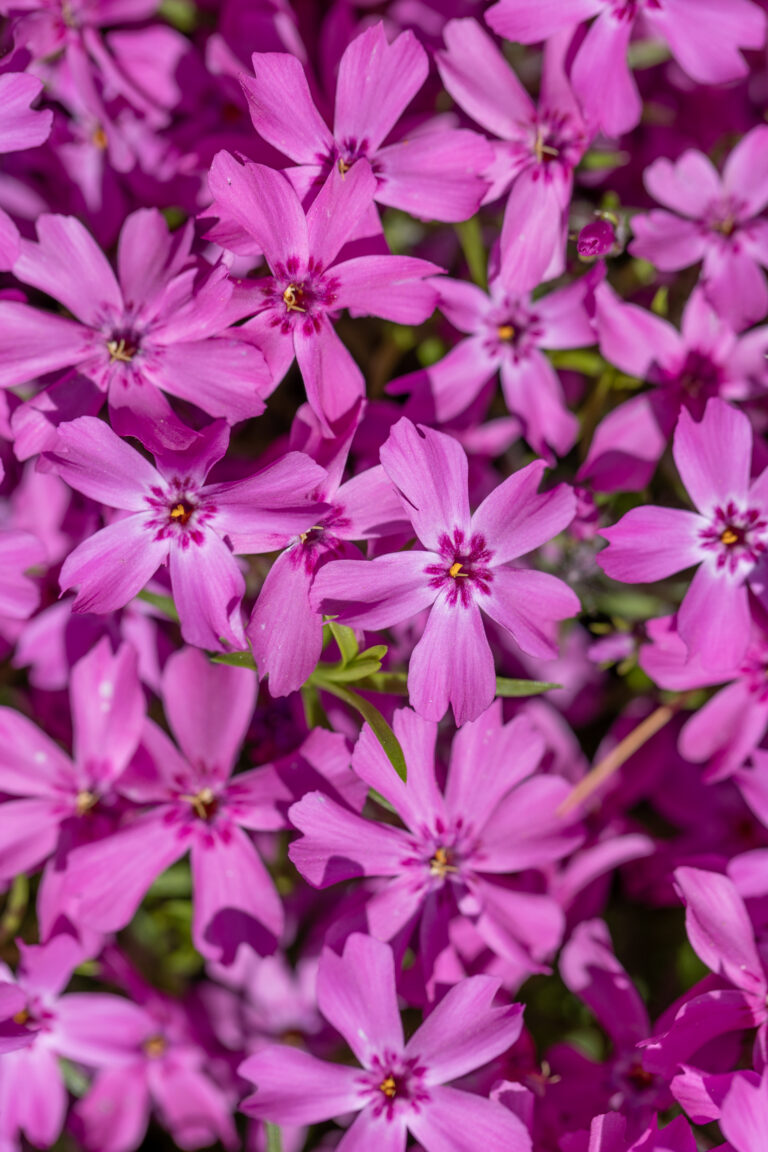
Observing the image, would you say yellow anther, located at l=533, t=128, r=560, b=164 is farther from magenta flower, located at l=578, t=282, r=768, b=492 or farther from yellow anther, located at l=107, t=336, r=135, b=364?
yellow anther, located at l=107, t=336, r=135, b=364

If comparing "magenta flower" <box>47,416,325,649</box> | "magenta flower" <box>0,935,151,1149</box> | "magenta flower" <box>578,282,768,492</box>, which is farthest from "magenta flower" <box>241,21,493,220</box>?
"magenta flower" <box>0,935,151,1149</box>

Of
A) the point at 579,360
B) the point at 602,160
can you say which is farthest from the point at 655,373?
the point at 602,160

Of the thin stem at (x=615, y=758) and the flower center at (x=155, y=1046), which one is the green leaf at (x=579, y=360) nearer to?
the thin stem at (x=615, y=758)

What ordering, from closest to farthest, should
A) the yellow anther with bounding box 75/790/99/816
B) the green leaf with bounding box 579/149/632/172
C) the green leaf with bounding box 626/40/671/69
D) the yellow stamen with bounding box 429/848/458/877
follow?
the yellow stamen with bounding box 429/848/458/877
the yellow anther with bounding box 75/790/99/816
the green leaf with bounding box 579/149/632/172
the green leaf with bounding box 626/40/671/69

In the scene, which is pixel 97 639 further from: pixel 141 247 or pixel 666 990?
pixel 666 990

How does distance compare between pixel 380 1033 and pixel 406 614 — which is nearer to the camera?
pixel 406 614

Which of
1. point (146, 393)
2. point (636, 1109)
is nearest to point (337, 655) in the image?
point (146, 393)

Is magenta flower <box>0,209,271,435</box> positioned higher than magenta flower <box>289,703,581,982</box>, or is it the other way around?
magenta flower <box>0,209,271,435</box>
